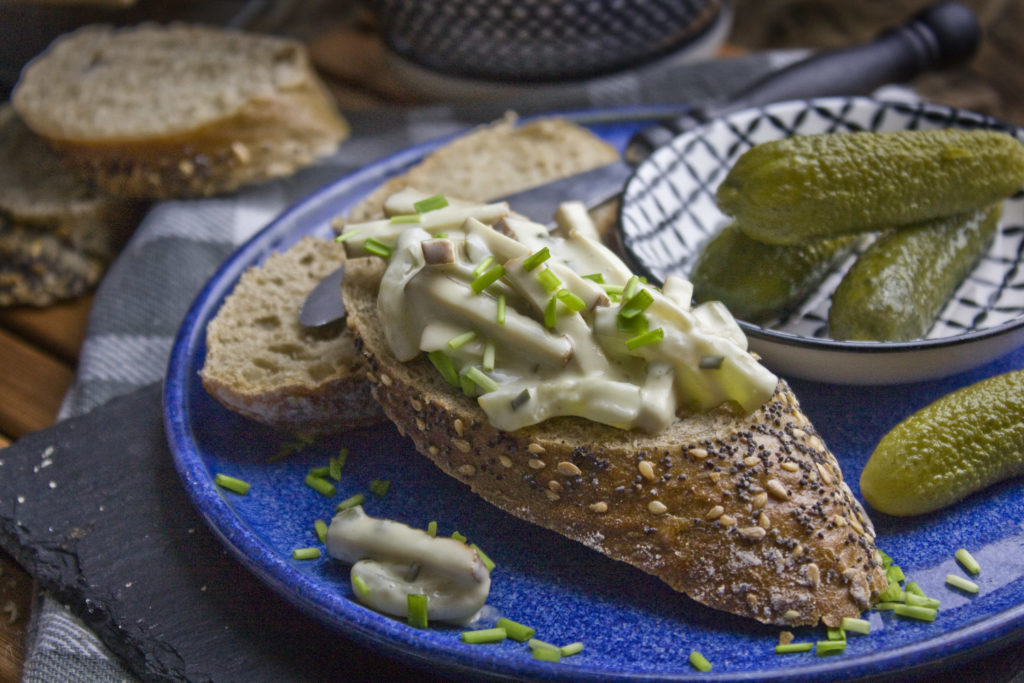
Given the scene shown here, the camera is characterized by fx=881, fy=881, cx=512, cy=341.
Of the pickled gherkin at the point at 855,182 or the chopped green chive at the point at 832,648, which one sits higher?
the pickled gherkin at the point at 855,182

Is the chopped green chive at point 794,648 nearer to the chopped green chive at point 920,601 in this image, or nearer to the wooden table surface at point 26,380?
the chopped green chive at point 920,601

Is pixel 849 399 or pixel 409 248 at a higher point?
pixel 409 248

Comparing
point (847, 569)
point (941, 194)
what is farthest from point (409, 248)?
point (941, 194)

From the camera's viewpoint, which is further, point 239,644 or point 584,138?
point 584,138

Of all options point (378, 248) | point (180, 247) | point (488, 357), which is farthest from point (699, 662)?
point (180, 247)

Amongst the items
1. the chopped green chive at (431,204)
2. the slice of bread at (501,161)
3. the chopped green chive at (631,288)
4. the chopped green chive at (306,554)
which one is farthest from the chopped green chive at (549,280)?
the slice of bread at (501,161)

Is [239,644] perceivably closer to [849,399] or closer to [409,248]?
[409,248]

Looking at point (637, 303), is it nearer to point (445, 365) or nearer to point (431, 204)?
point (445, 365)
